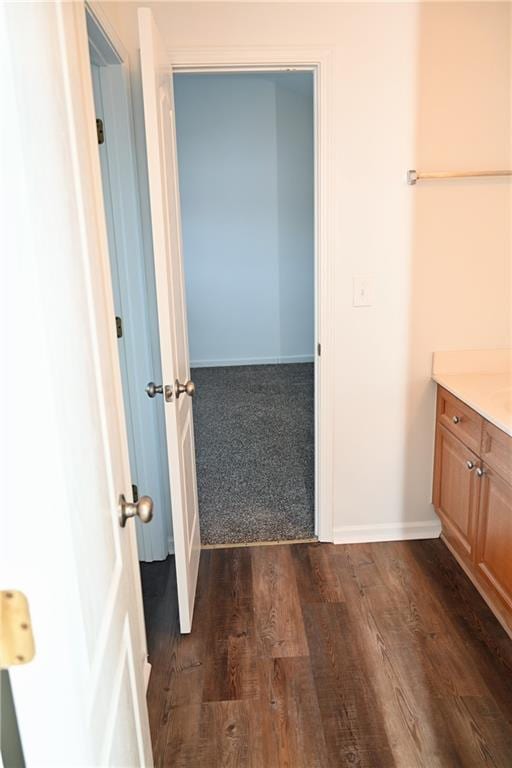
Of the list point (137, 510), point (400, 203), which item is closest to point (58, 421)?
point (137, 510)

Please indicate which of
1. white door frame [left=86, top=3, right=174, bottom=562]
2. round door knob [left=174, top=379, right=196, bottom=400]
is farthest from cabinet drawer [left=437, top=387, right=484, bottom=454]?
white door frame [left=86, top=3, right=174, bottom=562]

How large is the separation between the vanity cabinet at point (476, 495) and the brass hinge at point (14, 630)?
66.4 inches

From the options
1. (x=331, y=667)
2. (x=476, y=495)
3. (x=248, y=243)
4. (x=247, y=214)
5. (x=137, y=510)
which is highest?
(x=247, y=214)

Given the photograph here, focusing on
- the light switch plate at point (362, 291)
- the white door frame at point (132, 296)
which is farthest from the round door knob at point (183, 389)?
the light switch plate at point (362, 291)

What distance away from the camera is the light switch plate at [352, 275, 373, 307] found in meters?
2.41

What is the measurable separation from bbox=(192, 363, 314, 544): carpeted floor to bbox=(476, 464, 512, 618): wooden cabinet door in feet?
2.89

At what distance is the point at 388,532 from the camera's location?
270 centimetres

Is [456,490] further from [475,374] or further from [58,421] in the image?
[58,421]

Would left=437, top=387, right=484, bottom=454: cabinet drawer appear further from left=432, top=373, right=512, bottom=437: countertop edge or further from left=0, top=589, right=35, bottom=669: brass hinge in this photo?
left=0, top=589, right=35, bottom=669: brass hinge

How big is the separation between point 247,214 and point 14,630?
5.17 metres

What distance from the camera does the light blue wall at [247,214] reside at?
16.8ft

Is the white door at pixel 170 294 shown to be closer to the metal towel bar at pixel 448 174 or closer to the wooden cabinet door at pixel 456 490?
the metal towel bar at pixel 448 174

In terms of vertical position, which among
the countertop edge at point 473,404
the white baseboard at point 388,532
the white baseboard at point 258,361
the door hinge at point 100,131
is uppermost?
the door hinge at point 100,131

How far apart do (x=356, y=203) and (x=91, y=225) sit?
1.63 meters
